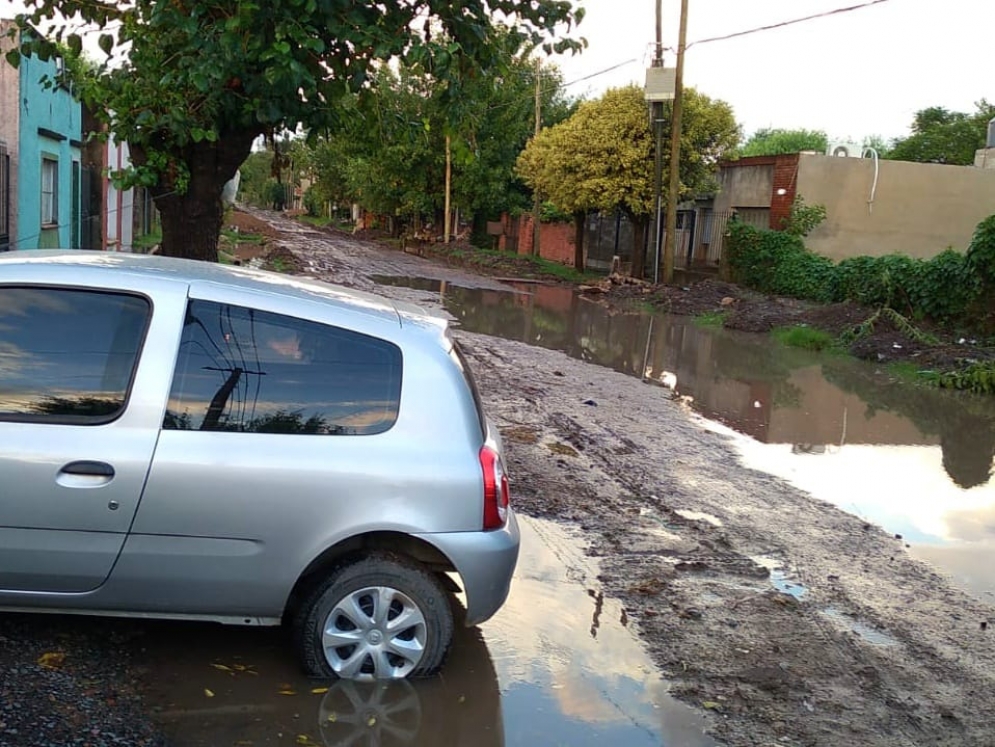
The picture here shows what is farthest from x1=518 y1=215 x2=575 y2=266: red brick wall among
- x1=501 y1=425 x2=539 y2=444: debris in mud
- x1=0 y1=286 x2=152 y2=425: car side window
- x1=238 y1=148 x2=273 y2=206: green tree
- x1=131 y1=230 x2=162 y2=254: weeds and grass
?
x1=238 y1=148 x2=273 y2=206: green tree

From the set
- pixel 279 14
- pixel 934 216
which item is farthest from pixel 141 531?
pixel 934 216

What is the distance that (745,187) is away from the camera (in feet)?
95.6

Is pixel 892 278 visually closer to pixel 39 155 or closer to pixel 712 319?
pixel 712 319

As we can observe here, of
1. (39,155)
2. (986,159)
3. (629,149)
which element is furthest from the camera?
(986,159)

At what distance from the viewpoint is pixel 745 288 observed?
84.9 feet

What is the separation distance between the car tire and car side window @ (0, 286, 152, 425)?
3.76 ft

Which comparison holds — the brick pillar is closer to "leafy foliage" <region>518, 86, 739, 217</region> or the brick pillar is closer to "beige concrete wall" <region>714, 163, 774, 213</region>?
"beige concrete wall" <region>714, 163, 774, 213</region>

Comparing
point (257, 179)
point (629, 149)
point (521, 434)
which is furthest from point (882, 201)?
point (257, 179)

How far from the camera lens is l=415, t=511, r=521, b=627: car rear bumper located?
13.8 feet

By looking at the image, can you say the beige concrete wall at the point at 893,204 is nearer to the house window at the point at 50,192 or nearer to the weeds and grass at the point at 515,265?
the weeds and grass at the point at 515,265

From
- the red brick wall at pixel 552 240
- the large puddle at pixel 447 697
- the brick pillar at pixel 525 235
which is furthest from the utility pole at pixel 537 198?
the large puddle at pixel 447 697

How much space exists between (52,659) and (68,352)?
1.28 m

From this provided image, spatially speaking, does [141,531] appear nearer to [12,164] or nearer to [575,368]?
[575,368]

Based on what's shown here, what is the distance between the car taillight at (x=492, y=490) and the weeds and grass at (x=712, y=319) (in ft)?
57.5
